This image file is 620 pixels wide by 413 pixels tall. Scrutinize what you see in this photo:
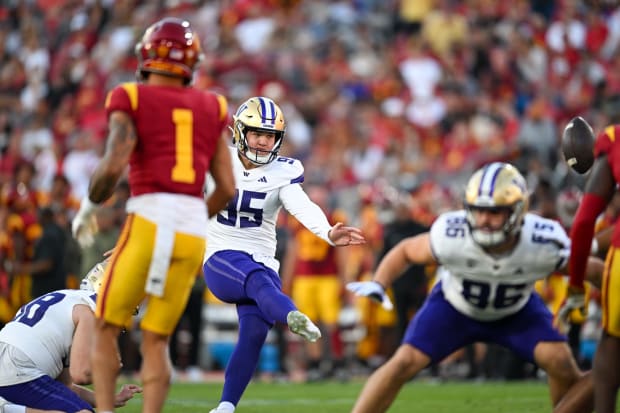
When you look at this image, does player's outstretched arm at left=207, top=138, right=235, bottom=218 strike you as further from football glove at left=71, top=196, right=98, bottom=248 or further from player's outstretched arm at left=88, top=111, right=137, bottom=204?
football glove at left=71, top=196, right=98, bottom=248

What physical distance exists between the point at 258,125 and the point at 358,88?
9.23 m

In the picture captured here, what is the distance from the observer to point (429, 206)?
13773 mm

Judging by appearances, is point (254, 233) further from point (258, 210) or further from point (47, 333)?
point (47, 333)

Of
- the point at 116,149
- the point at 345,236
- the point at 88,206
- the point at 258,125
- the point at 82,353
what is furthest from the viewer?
the point at 258,125

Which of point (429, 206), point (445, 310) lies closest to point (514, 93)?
point (429, 206)

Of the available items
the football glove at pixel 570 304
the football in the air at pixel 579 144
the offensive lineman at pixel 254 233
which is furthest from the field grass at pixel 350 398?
the football glove at pixel 570 304

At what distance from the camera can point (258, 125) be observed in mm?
7688

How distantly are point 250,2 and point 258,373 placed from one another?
278 inches

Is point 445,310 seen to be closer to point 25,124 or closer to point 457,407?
point 457,407

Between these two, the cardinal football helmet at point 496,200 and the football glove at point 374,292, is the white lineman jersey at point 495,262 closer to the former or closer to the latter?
the cardinal football helmet at point 496,200

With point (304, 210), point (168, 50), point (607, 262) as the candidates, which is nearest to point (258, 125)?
point (304, 210)

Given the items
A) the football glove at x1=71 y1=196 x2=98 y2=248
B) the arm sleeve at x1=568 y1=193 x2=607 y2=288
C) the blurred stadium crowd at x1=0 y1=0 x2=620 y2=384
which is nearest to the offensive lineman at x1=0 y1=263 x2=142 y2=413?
the football glove at x1=71 y1=196 x2=98 y2=248

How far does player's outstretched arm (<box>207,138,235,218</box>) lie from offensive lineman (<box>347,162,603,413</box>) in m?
0.75

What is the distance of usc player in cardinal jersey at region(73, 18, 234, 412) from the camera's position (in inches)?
215
